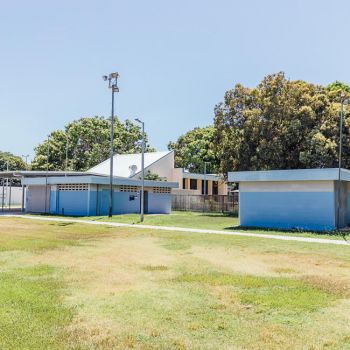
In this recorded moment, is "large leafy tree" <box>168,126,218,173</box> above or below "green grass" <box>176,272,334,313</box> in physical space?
above

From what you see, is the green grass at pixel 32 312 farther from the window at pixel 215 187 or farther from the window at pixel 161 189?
the window at pixel 215 187

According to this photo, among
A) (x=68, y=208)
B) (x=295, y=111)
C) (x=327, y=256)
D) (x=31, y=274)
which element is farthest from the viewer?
(x=68, y=208)

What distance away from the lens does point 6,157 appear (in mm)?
92250

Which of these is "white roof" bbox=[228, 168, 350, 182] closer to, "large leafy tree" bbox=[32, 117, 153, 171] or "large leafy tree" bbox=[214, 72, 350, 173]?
"large leafy tree" bbox=[214, 72, 350, 173]

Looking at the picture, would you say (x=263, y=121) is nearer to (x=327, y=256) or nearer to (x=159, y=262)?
(x=327, y=256)

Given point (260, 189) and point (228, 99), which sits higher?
point (228, 99)

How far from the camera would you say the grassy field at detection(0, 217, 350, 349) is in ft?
20.0

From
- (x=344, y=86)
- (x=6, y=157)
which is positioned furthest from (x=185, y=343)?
(x=6, y=157)

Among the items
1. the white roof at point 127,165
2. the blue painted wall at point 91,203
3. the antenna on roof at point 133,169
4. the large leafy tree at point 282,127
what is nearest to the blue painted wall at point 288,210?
the large leafy tree at point 282,127

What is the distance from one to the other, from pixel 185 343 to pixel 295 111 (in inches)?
1248

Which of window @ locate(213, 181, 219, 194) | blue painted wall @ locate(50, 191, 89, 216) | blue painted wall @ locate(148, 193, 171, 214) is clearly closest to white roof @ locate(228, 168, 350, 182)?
blue painted wall @ locate(50, 191, 89, 216)

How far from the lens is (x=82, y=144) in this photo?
223ft

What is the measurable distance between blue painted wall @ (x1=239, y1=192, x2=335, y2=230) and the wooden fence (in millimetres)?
16895

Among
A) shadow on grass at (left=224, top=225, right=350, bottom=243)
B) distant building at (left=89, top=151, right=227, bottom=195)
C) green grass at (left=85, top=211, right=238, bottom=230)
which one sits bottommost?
green grass at (left=85, top=211, right=238, bottom=230)
